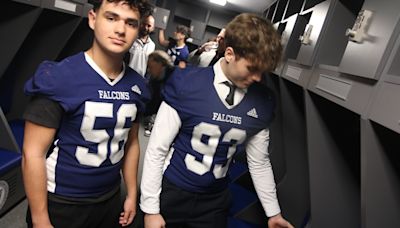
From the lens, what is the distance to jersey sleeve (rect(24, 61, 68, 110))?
2.35 feet

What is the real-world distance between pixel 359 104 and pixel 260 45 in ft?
1.04

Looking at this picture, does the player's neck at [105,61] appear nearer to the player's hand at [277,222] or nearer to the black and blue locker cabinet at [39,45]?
the player's hand at [277,222]

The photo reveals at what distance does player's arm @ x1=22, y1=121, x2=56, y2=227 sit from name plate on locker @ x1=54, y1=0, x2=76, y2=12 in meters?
1.09

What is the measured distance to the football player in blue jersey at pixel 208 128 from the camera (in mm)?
866

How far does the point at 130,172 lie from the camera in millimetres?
1042

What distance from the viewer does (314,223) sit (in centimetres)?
103

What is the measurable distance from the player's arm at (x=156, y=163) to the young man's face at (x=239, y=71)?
225mm

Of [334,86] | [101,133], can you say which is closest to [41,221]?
[101,133]

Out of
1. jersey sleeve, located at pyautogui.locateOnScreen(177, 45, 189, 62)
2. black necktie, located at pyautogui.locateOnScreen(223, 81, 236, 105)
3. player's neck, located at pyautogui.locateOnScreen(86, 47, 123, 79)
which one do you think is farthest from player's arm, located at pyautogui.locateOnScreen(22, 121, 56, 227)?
jersey sleeve, located at pyautogui.locateOnScreen(177, 45, 189, 62)

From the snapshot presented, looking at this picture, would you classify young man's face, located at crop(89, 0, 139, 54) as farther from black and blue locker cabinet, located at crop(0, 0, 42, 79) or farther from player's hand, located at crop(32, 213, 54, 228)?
black and blue locker cabinet, located at crop(0, 0, 42, 79)

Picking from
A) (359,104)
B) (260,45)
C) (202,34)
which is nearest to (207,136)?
(260,45)

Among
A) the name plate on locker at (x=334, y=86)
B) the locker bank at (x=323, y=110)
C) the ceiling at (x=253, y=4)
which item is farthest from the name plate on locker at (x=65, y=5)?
the ceiling at (x=253, y=4)

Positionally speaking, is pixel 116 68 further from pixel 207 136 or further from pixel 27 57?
pixel 27 57

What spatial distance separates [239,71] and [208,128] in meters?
0.21
